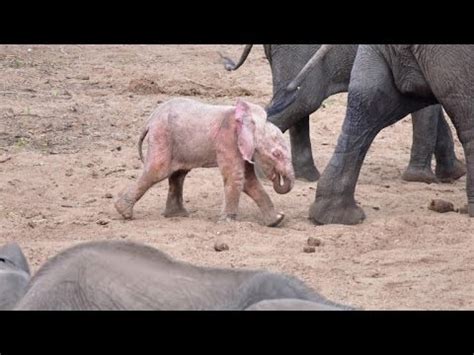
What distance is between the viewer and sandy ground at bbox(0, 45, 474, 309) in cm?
531

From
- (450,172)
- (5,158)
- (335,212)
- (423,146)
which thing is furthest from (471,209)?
(5,158)

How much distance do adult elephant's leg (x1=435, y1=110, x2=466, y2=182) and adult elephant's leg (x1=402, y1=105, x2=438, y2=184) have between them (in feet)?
0.36

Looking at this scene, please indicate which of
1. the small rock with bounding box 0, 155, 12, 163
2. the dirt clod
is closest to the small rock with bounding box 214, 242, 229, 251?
the dirt clod

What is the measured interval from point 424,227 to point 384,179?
5.73ft

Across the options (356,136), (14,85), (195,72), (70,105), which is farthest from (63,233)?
(195,72)

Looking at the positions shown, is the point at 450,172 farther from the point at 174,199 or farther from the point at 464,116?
the point at 174,199

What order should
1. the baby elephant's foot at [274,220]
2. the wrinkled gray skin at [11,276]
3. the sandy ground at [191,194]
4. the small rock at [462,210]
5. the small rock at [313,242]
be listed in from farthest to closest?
1. the small rock at [462,210]
2. the baby elephant's foot at [274,220]
3. the small rock at [313,242]
4. the sandy ground at [191,194]
5. the wrinkled gray skin at [11,276]

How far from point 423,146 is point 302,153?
0.80 m

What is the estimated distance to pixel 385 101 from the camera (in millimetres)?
6668

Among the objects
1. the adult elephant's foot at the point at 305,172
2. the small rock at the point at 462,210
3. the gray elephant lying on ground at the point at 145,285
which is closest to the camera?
the gray elephant lying on ground at the point at 145,285

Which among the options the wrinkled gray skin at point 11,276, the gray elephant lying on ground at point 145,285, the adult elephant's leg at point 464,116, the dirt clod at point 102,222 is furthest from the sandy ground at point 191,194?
the gray elephant lying on ground at point 145,285

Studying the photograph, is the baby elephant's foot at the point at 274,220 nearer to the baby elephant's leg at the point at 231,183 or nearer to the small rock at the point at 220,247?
the baby elephant's leg at the point at 231,183

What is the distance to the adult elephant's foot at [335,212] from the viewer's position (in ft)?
21.6

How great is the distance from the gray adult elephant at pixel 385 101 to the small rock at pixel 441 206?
17 cm
